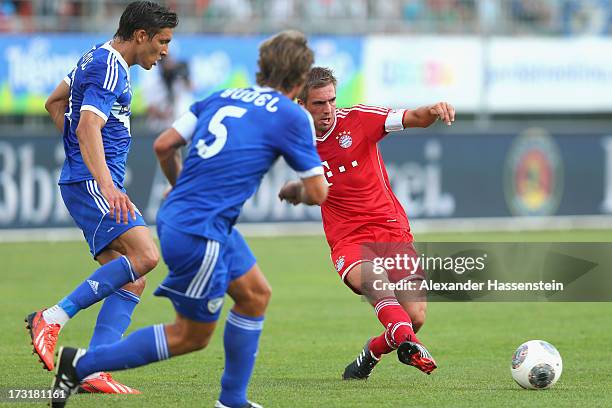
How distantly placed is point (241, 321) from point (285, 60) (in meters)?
1.45

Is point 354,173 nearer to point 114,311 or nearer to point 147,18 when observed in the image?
point 147,18

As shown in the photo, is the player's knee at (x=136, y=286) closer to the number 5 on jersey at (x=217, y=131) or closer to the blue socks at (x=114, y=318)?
the blue socks at (x=114, y=318)

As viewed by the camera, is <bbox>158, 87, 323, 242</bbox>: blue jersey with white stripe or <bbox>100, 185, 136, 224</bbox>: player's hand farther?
<bbox>100, 185, 136, 224</bbox>: player's hand

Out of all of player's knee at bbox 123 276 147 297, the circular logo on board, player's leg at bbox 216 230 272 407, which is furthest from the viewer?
the circular logo on board

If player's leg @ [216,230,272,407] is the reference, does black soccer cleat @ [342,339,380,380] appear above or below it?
below

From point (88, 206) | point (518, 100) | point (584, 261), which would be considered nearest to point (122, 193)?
point (88, 206)

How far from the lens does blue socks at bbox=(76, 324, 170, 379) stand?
6.11 m

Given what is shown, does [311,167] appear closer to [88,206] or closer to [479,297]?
[88,206]

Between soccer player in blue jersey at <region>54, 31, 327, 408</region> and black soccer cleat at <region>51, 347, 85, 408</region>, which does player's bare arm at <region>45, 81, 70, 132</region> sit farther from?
black soccer cleat at <region>51, 347, 85, 408</region>

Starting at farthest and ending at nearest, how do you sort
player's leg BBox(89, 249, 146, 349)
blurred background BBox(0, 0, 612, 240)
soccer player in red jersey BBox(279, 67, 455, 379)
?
blurred background BBox(0, 0, 612, 240), soccer player in red jersey BBox(279, 67, 455, 379), player's leg BBox(89, 249, 146, 349)

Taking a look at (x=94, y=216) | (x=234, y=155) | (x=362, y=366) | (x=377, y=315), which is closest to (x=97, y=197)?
(x=94, y=216)

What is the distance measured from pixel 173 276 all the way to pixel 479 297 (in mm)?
8080

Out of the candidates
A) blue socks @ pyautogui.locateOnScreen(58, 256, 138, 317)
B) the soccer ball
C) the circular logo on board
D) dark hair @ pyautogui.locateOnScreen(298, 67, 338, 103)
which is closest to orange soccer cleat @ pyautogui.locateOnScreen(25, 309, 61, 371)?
blue socks @ pyautogui.locateOnScreen(58, 256, 138, 317)

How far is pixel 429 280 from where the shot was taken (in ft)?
32.4
